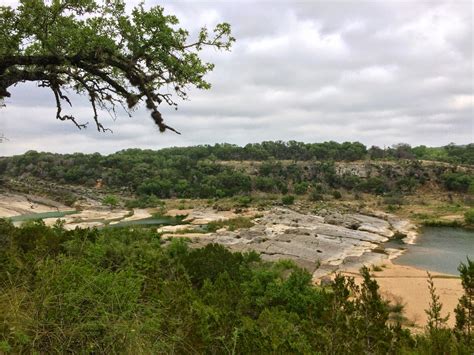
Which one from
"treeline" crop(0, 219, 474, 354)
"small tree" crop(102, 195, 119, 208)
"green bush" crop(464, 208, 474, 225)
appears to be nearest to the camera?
"treeline" crop(0, 219, 474, 354)

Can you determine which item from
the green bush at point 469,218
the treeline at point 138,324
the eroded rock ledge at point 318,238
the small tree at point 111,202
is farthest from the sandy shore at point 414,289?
the small tree at point 111,202

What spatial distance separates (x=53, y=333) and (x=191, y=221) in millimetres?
56764

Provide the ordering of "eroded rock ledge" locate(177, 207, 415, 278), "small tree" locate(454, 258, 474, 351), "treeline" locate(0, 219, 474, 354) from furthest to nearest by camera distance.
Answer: "eroded rock ledge" locate(177, 207, 415, 278)
"small tree" locate(454, 258, 474, 351)
"treeline" locate(0, 219, 474, 354)

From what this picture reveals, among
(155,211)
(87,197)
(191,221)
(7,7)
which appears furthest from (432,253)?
(87,197)

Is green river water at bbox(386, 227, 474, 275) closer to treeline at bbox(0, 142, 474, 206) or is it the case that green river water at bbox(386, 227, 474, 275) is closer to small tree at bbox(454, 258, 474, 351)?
small tree at bbox(454, 258, 474, 351)

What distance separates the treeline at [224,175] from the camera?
8938 centimetres

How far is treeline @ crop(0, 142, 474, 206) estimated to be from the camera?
293ft

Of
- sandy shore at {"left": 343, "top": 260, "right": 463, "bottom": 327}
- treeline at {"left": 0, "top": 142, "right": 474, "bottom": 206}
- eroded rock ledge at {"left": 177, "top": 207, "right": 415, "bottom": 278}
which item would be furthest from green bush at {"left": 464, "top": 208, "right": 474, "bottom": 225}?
sandy shore at {"left": 343, "top": 260, "right": 463, "bottom": 327}

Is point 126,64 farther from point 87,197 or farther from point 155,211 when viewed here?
point 87,197

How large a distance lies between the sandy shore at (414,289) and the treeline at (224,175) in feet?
168

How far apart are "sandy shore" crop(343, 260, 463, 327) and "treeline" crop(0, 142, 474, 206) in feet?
168

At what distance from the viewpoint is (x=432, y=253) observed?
39.3 metres

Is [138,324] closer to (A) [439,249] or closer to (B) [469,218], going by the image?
(A) [439,249]

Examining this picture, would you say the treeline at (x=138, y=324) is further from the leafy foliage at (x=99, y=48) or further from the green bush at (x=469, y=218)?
the green bush at (x=469, y=218)
